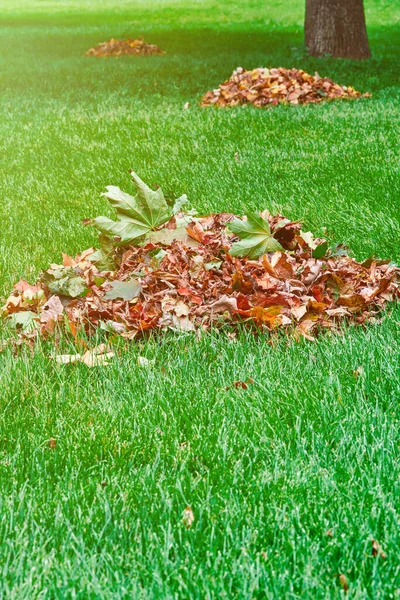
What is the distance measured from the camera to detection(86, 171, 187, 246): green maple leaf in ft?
14.5

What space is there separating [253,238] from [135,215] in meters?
0.71

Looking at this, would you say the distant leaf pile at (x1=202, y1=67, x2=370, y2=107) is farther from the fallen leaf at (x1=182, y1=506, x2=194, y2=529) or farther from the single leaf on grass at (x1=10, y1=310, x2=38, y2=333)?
the fallen leaf at (x1=182, y1=506, x2=194, y2=529)

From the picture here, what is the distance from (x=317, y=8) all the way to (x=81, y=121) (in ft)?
21.9

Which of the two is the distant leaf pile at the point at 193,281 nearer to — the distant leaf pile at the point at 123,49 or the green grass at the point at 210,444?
the green grass at the point at 210,444

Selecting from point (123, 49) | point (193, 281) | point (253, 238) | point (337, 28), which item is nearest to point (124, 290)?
point (193, 281)

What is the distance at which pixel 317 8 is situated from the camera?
14.0 meters

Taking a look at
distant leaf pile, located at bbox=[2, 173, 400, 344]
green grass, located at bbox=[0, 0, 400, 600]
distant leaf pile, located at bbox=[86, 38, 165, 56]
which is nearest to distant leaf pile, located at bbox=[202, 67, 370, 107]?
green grass, located at bbox=[0, 0, 400, 600]

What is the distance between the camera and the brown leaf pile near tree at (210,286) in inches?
152

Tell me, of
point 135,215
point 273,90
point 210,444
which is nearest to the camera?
point 210,444

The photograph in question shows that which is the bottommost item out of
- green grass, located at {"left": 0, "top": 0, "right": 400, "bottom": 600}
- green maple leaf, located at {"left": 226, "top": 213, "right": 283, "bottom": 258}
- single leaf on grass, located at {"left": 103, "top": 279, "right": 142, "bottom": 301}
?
green grass, located at {"left": 0, "top": 0, "right": 400, "bottom": 600}

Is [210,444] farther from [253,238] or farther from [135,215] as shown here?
[135,215]

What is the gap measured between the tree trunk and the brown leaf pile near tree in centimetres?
1058

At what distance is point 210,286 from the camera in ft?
13.3

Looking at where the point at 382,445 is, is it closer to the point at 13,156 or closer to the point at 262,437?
the point at 262,437
